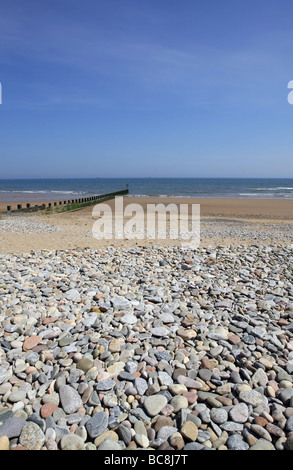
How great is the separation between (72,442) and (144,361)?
1053 millimetres

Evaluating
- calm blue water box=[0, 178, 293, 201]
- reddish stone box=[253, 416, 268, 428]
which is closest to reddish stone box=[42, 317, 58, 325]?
reddish stone box=[253, 416, 268, 428]

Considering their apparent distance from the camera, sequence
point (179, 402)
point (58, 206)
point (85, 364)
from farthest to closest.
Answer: point (58, 206)
point (85, 364)
point (179, 402)

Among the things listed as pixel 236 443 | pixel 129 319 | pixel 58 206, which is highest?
pixel 58 206

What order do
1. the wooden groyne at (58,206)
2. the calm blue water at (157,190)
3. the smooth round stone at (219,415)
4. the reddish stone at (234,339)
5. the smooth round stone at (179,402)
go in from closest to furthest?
the smooth round stone at (219,415) < the smooth round stone at (179,402) < the reddish stone at (234,339) < the wooden groyne at (58,206) < the calm blue water at (157,190)

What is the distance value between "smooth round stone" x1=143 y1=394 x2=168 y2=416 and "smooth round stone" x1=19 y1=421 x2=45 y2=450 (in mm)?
826

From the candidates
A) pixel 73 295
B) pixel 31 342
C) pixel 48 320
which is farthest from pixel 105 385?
pixel 73 295

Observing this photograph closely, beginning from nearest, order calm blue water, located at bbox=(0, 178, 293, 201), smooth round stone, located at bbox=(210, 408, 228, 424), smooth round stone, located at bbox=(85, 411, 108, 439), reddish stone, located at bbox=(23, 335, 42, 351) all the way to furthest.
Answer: smooth round stone, located at bbox=(85, 411, 108, 439) < smooth round stone, located at bbox=(210, 408, 228, 424) < reddish stone, located at bbox=(23, 335, 42, 351) < calm blue water, located at bbox=(0, 178, 293, 201)

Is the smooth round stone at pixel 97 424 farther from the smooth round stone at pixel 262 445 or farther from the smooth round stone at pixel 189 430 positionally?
the smooth round stone at pixel 262 445

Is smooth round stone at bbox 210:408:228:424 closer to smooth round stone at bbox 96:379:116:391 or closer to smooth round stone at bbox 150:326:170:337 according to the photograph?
smooth round stone at bbox 96:379:116:391

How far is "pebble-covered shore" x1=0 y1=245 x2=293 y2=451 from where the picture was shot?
2.32 m

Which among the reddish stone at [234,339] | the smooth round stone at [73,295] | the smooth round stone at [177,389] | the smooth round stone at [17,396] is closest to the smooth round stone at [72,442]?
the smooth round stone at [17,396]

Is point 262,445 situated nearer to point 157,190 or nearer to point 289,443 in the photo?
point 289,443

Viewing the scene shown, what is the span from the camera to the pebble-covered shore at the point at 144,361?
232cm

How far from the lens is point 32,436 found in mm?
2254
